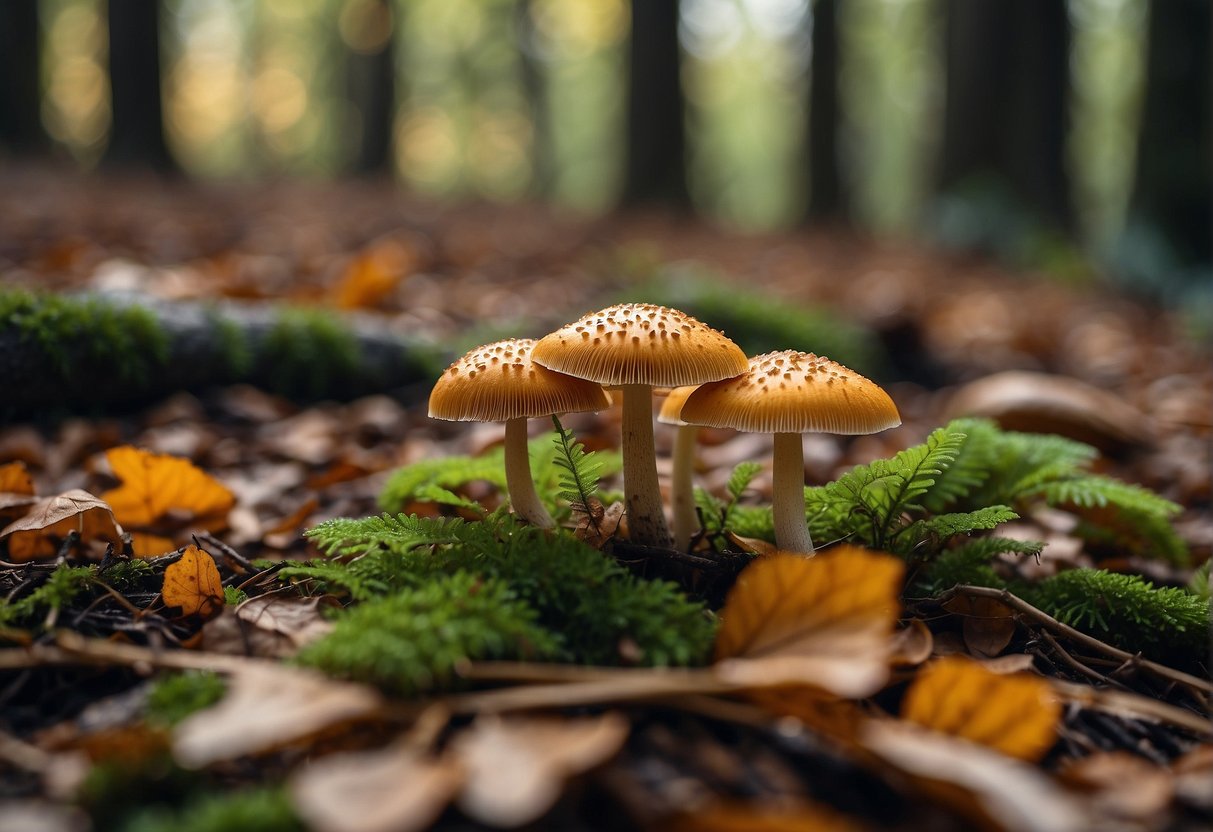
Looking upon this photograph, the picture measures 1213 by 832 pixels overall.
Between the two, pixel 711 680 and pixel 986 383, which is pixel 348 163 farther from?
pixel 711 680

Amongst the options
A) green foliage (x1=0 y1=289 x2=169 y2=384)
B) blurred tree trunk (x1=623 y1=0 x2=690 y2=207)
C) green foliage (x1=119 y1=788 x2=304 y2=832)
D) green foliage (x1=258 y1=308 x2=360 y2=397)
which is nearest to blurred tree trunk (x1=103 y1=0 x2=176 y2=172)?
blurred tree trunk (x1=623 y1=0 x2=690 y2=207)

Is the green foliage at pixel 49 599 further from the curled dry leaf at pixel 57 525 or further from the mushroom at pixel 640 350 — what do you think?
the mushroom at pixel 640 350

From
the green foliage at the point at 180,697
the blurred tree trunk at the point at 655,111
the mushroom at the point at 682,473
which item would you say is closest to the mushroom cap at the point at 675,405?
the mushroom at the point at 682,473

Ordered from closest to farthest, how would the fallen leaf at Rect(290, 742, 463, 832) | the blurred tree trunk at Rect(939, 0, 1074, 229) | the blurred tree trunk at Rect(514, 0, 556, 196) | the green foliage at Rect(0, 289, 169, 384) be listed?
the fallen leaf at Rect(290, 742, 463, 832)
the green foliage at Rect(0, 289, 169, 384)
the blurred tree trunk at Rect(939, 0, 1074, 229)
the blurred tree trunk at Rect(514, 0, 556, 196)

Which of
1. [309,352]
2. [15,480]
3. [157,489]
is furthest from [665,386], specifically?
[309,352]

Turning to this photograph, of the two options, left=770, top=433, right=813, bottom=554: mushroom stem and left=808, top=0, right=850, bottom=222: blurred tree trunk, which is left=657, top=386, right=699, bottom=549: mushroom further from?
left=808, top=0, right=850, bottom=222: blurred tree trunk
